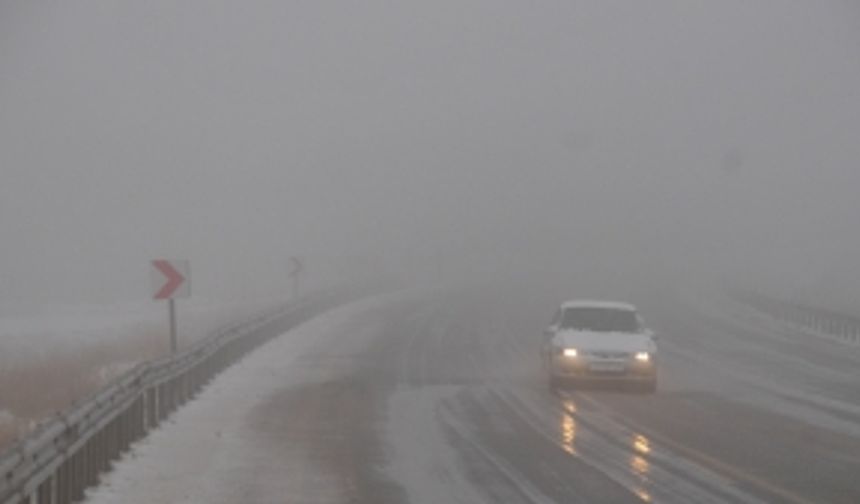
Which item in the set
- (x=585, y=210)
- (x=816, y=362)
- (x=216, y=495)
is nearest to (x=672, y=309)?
(x=816, y=362)

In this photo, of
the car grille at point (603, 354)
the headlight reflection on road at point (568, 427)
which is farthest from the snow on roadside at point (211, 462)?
the car grille at point (603, 354)

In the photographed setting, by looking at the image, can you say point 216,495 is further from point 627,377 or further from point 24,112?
point 24,112

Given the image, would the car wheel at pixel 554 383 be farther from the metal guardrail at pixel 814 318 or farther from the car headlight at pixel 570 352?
the metal guardrail at pixel 814 318

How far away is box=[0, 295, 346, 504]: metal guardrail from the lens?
9375 mm

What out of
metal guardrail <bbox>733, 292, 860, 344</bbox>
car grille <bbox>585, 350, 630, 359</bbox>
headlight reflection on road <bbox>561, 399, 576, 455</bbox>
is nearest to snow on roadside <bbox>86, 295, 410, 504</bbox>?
headlight reflection on road <bbox>561, 399, 576, 455</bbox>

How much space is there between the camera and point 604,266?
323 ft

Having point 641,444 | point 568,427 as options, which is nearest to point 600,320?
point 568,427

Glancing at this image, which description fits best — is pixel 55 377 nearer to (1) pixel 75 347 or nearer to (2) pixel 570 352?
(2) pixel 570 352

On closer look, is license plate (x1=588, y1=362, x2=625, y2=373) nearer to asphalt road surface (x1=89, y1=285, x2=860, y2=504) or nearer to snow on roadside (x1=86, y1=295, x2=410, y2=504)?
asphalt road surface (x1=89, y1=285, x2=860, y2=504)

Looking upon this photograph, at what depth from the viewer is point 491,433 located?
52.1 feet

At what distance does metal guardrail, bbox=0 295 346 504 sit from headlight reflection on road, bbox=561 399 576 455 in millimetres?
4782

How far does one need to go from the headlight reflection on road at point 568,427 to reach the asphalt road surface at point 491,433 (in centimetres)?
2

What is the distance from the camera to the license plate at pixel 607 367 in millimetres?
20734

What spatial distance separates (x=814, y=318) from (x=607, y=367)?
23.1 m
